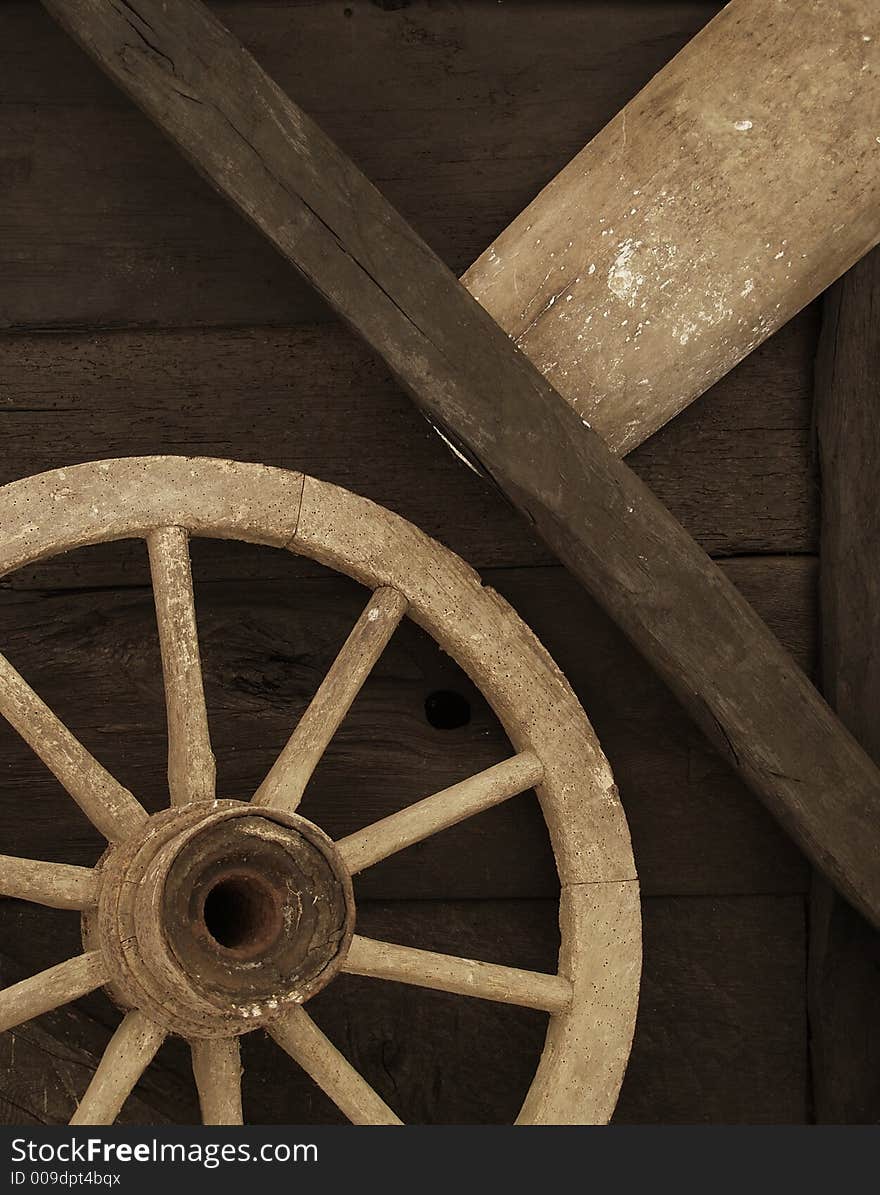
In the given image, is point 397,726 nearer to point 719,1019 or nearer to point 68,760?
point 68,760

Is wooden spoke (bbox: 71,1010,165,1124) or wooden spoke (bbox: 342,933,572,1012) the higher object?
wooden spoke (bbox: 342,933,572,1012)

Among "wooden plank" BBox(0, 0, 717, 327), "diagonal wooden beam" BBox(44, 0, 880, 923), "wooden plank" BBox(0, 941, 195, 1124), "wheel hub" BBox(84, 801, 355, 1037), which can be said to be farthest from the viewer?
"wooden plank" BBox(0, 0, 717, 327)

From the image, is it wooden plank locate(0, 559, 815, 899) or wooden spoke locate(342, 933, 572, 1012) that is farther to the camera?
wooden plank locate(0, 559, 815, 899)

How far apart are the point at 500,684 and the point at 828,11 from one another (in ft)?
3.33

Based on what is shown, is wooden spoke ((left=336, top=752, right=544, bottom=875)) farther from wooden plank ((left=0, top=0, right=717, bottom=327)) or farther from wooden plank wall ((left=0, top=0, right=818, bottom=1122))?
wooden plank ((left=0, top=0, right=717, bottom=327))

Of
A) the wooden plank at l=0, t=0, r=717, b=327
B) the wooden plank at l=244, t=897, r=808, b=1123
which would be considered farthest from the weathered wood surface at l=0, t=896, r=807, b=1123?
the wooden plank at l=0, t=0, r=717, b=327

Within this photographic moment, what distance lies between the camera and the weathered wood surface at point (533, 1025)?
182 centimetres

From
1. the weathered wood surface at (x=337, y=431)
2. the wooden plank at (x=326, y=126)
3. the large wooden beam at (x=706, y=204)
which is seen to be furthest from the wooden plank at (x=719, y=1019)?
the wooden plank at (x=326, y=126)

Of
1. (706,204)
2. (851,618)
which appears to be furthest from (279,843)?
(706,204)

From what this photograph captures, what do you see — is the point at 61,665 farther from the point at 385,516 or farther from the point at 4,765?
the point at 385,516

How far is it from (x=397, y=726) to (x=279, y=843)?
0.45 metres

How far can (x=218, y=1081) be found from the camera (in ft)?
5.06

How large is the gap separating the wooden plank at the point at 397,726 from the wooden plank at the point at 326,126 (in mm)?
410

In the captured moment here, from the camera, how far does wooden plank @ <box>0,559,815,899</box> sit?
70.9 inches
